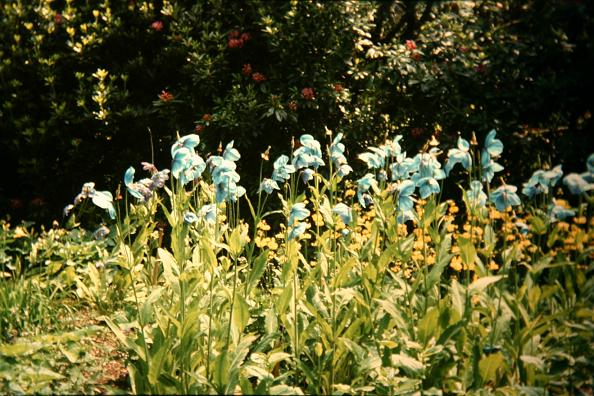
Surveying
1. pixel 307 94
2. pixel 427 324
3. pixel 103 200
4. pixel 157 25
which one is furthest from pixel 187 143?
pixel 157 25

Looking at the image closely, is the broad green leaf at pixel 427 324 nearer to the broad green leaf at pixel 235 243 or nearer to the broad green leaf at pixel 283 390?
the broad green leaf at pixel 283 390

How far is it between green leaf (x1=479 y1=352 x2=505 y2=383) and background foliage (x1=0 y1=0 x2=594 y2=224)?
2408mm

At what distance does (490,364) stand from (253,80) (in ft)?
10.8

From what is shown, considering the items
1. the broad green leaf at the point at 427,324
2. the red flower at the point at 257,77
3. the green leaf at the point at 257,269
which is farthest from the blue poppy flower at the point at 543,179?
the red flower at the point at 257,77

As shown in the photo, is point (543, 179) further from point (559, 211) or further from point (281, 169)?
point (281, 169)

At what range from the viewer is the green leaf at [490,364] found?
2.56m

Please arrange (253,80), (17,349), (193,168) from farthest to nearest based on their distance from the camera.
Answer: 1. (253,80)
2. (193,168)
3. (17,349)

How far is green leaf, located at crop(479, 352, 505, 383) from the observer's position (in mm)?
2557

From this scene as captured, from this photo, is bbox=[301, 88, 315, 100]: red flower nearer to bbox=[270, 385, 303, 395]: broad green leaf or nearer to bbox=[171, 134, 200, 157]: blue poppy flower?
bbox=[171, 134, 200, 157]: blue poppy flower

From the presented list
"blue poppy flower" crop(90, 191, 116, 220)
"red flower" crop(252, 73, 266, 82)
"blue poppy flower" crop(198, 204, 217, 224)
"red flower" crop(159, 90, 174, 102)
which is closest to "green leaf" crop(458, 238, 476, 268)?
"blue poppy flower" crop(198, 204, 217, 224)

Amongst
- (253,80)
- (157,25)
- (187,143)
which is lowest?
(187,143)

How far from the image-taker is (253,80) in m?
5.10

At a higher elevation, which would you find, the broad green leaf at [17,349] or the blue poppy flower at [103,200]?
the blue poppy flower at [103,200]

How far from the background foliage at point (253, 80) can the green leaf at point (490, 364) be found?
2408 millimetres
